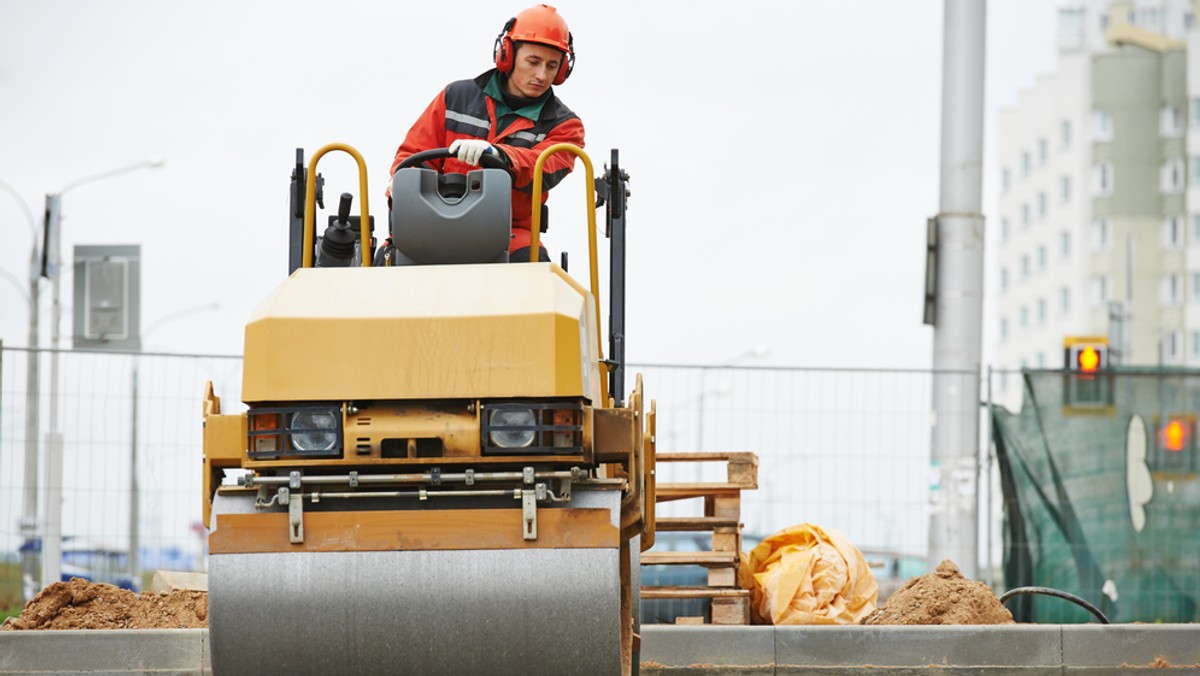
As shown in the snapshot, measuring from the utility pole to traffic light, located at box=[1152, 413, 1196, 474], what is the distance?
155 centimetres

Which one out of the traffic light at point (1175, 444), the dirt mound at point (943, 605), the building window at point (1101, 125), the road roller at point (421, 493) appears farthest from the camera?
the building window at point (1101, 125)

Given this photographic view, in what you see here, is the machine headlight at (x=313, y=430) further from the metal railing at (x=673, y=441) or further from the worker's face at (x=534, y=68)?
the metal railing at (x=673, y=441)

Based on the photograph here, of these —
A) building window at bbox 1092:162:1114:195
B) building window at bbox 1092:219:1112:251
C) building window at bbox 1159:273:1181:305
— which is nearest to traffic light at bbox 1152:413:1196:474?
building window at bbox 1159:273:1181:305

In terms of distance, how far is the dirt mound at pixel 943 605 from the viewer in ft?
32.3

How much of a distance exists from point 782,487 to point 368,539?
7.18 metres

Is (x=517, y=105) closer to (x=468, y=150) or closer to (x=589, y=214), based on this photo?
(x=468, y=150)

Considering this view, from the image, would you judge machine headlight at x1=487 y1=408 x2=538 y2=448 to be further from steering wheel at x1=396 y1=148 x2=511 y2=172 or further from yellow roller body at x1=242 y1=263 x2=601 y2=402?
steering wheel at x1=396 y1=148 x2=511 y2=172

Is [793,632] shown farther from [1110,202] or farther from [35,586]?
[1110,202]

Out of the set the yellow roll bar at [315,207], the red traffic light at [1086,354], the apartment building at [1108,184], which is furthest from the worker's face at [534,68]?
the apartment building at [1108,184]

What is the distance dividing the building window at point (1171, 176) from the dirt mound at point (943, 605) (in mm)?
77412

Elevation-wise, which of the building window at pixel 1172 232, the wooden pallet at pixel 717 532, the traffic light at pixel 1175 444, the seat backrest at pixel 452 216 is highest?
the building window at pixel 1172 232

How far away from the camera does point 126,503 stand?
13156 millimetres

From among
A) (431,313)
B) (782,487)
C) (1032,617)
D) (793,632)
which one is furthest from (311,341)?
(1032,617)

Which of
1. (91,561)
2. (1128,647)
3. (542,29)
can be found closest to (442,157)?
(542,29)
